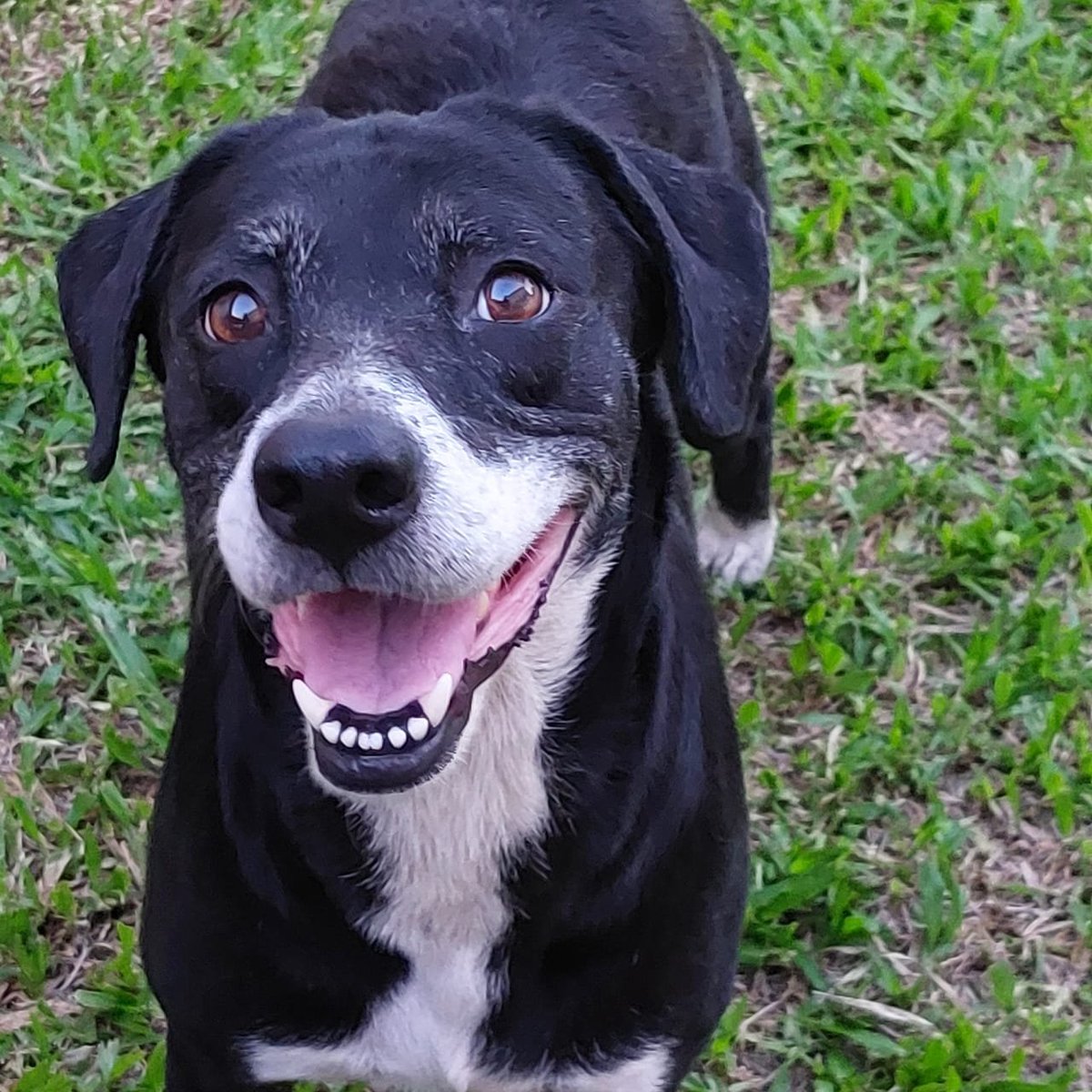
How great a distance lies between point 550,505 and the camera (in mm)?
2242

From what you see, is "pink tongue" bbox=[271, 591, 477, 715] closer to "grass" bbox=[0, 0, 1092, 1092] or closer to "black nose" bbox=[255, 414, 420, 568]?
"black nose" bbox=[255, 414, 420, 568]

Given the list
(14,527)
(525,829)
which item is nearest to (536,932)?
(525,829)

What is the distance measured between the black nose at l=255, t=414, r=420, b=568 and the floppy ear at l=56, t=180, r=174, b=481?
0.56 metres

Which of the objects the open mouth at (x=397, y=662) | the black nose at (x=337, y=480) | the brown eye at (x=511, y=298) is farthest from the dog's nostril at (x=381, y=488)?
the brown eye at (x=511, y=298)

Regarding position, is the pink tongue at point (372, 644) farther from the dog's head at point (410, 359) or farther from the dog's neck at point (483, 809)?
the dog's neck at point (483, 809)

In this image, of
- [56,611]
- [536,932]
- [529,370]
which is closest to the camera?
[529,370]

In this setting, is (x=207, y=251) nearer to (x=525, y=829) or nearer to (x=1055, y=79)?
(x=525, y=829)

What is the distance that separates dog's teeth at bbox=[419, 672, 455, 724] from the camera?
2.16 metres

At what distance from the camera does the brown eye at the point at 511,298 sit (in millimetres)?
2232

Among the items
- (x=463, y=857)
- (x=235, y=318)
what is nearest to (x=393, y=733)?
(x=463, y=857)

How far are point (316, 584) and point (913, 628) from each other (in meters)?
2.29

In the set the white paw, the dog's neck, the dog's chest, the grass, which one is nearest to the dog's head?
the dog's neck

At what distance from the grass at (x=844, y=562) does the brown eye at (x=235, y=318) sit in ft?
5.54

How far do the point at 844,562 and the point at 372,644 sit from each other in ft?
6.93
